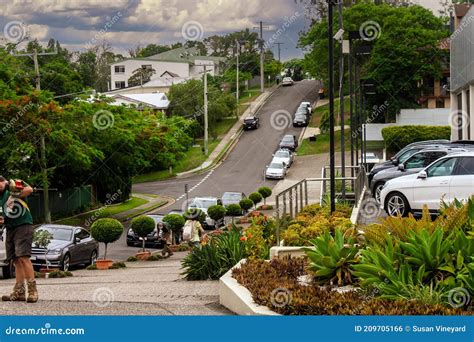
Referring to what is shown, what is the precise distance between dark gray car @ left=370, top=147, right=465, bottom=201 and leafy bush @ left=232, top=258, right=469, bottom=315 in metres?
14.5

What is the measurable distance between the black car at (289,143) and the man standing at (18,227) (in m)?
68.8

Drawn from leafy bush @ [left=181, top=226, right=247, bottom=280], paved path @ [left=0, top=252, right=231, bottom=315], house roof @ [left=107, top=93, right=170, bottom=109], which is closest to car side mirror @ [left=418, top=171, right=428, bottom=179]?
leafy bush @ [left=181, top=226, right=247, bottom=280]

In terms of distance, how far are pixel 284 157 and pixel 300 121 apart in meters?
20.6

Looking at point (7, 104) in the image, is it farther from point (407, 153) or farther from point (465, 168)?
point (465, 168)

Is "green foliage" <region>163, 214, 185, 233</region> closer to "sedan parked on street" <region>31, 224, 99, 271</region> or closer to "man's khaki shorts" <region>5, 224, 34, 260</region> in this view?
"sedan parked on street" <region>31, 224, 99, 271</region>

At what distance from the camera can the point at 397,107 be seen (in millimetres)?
78938

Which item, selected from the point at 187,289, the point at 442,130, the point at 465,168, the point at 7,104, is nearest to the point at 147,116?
the point at 7,104

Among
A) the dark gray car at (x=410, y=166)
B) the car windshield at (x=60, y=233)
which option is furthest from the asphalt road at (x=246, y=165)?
the dark gray car at (x=410, y=166)

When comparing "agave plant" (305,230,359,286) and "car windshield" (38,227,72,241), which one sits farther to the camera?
"car windshield" (38,227,72,241)

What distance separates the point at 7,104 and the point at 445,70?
5044 cm

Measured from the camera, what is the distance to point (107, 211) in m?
56.4

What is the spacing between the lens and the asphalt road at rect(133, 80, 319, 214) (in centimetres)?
6525

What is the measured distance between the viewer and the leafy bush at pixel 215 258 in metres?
15.9

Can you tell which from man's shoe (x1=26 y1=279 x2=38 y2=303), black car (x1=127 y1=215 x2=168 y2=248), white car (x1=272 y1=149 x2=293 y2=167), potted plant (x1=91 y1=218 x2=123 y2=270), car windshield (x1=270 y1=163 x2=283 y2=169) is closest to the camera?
man's shoe (x1=26 y1=279 x2=38 y2=303)
